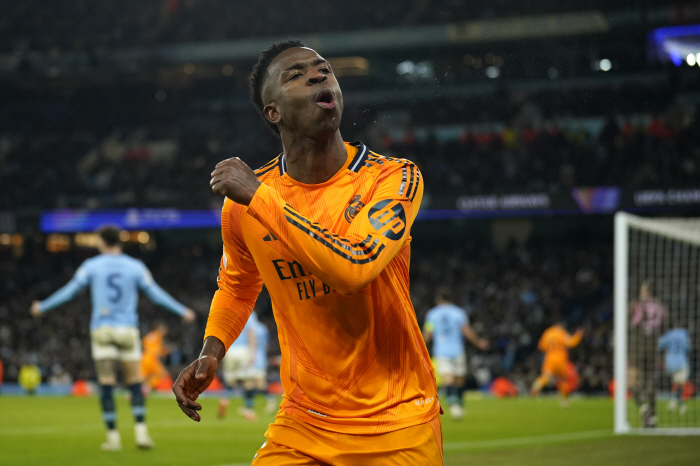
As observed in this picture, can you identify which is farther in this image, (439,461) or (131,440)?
(131,440)

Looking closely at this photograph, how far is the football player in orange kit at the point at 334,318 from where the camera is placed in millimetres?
2695

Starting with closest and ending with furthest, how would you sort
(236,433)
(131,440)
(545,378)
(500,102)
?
1. (131,440)
2. (236,433)
3. (545,378)
4. (500,102)

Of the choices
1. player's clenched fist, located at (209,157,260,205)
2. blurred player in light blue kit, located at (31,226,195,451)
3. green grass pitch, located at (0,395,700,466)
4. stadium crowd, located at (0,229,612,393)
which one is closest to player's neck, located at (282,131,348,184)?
player's clenched fist, located at (209,157,260,205)

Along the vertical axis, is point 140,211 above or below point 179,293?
above

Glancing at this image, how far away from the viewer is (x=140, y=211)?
90.0ft

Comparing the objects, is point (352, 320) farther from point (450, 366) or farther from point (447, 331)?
point (447, 331)

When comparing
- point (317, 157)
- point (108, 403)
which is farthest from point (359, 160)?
point (108, 403)

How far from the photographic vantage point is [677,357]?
1434cm

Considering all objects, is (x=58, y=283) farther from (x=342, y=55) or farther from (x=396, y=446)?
(x=396, y=446)

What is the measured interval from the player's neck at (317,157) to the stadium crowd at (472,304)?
18.6 m

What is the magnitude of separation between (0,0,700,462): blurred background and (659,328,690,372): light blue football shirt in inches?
233

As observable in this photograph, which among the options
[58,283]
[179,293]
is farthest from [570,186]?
[58,283]

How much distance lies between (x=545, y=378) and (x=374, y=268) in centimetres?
1599

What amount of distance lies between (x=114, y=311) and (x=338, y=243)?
7.31 metres
